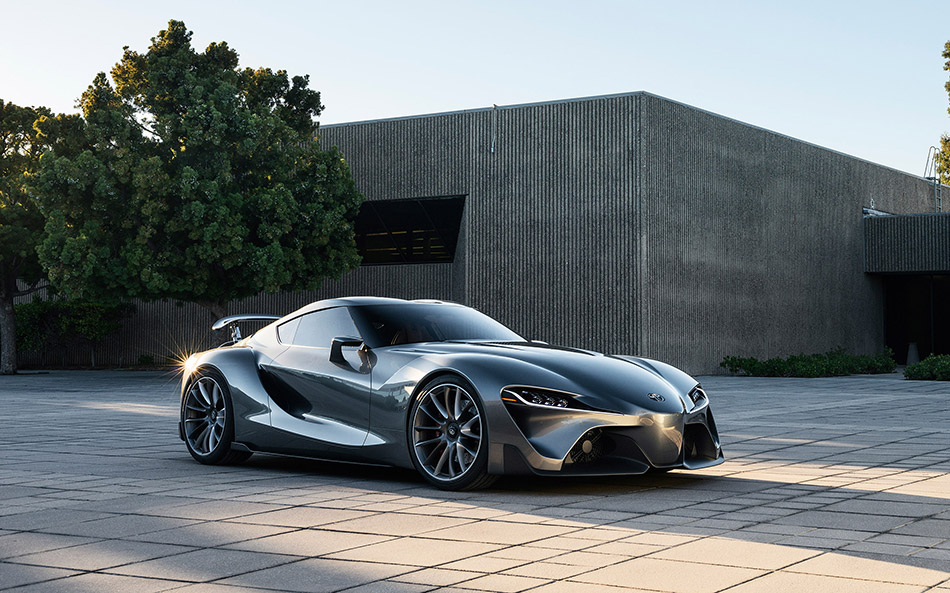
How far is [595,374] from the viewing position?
7152 millimetres

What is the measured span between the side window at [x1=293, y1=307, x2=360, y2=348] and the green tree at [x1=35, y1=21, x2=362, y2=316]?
677 inches

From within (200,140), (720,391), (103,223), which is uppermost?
(200,140)

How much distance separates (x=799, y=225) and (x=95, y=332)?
22154mm

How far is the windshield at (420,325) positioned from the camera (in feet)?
26.2

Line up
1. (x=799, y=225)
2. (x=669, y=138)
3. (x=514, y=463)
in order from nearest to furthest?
(x=514, y=463) → (x=669, y=138) → (x=799, y=225)

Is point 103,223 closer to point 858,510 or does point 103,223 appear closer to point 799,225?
point 799,225

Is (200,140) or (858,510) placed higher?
(200,140)

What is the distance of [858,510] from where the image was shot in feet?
20.2

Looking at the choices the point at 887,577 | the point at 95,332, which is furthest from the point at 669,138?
the point at 887,577

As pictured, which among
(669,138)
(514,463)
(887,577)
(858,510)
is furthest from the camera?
(669,138)

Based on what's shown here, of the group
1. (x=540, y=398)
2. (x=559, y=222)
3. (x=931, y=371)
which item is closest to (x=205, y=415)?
(x=540, y=398)

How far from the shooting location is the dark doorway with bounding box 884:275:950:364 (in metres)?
37.2

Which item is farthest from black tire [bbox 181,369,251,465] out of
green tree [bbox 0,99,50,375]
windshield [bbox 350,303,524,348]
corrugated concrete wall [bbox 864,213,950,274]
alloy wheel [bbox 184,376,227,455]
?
corrugated concrete wall [bbox 864,213,950,274]

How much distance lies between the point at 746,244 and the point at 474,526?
2626 cm
